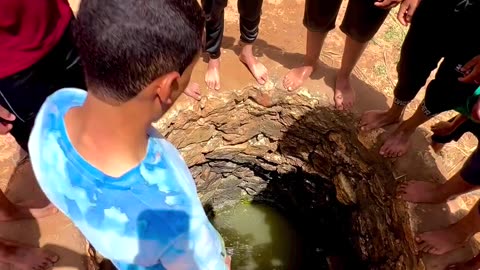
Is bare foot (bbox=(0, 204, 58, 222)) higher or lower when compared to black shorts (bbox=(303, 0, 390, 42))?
lower

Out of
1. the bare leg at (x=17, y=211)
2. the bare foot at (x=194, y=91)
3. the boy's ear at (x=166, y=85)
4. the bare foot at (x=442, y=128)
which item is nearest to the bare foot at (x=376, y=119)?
the bare foot at (x=442, y=128)

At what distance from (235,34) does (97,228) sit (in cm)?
159

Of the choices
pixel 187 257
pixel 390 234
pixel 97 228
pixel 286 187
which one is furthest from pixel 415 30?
pixel 286 187

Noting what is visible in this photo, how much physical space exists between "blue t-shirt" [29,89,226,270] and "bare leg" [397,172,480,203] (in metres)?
1.16

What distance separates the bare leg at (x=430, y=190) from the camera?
2062 millimetres

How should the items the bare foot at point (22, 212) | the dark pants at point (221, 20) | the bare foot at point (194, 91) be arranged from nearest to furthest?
the bare foot at point (22, 212) < the dark pants at point (221, 20) < the bare foot at point (194, 91)

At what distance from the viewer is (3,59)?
1575 millimetres

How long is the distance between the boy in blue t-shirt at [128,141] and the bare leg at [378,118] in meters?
1.23

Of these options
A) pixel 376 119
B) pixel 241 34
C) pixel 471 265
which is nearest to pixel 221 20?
pixel 241 34

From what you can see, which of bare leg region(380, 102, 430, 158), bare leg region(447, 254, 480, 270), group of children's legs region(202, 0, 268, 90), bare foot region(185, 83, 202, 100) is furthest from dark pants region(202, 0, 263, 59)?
bare leg region(447, 254, 480, 270)

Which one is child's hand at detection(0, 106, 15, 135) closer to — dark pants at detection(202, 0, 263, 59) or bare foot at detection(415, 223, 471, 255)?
dark pants at detection(202, 0, 263, 59)

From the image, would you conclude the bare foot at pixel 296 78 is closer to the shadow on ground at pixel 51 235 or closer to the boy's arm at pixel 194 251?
the shadow on ground at pixel 51 235

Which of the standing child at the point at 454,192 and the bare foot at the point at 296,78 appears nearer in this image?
the standing child at the point at 454,192

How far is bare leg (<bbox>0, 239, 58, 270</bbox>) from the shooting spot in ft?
6.31
